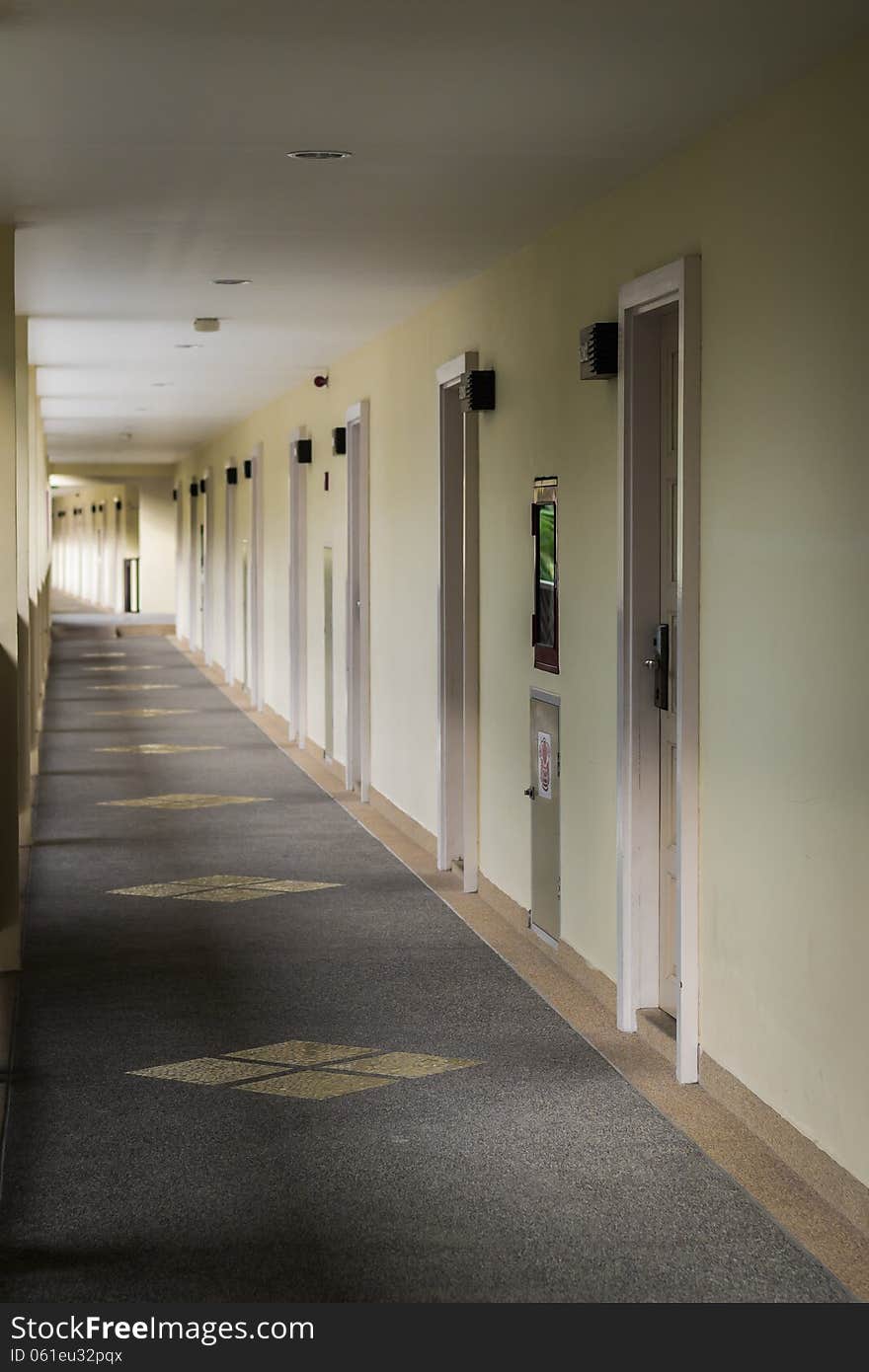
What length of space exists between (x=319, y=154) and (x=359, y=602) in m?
5.15

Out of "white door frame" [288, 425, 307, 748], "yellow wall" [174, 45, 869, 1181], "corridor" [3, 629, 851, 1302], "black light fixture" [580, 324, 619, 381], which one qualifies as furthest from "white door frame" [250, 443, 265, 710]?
"black light fixture" [580, 324, 619, 381]

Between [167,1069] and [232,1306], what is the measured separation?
4.88 feet

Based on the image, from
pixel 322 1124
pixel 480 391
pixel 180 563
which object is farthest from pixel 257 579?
pixel 322 1124

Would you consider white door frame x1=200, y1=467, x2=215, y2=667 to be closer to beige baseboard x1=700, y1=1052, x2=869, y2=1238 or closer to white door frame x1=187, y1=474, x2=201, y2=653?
white door frame x1=187, y1=474, x2=201, y2=653

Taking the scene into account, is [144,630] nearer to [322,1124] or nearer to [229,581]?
[229,581]

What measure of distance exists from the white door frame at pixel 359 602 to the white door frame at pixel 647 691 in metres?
4.49

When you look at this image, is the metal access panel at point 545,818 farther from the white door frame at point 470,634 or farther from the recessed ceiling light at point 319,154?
the recessed ceiling light at point 319,154

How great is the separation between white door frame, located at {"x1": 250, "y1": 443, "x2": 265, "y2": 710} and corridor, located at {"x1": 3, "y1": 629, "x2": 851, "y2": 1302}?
7.13 metres

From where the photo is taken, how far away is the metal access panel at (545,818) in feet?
19.0

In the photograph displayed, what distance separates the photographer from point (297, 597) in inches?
486

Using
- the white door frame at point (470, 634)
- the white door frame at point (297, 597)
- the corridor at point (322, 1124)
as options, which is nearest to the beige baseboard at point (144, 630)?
the white door frame at point (297, 597)

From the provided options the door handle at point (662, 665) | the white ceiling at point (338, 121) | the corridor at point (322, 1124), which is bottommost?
the corridor at point (322, 1124)

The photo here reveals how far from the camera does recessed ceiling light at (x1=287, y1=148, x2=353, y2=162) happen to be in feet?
14.5

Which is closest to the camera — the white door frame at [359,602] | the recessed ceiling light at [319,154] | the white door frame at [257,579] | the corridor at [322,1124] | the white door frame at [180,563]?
the corridor at [322,1124]
